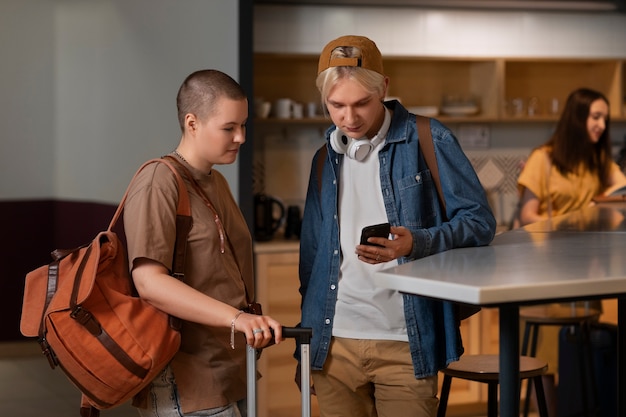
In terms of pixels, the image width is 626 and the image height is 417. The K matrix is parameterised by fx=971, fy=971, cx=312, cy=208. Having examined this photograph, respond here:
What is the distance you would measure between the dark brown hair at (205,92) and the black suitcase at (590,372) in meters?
2.76

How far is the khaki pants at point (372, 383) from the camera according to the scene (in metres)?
2.32

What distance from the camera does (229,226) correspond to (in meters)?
2.26

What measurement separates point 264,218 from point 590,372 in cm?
195

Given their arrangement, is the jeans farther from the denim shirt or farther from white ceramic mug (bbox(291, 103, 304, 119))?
white ceramic mug (bbox(291, 103, 304, 119))

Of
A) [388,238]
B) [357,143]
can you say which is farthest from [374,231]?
Answer: [357,143]

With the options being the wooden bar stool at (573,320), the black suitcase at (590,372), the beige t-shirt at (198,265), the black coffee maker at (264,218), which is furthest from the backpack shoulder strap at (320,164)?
the black coffee maker at (264,218)

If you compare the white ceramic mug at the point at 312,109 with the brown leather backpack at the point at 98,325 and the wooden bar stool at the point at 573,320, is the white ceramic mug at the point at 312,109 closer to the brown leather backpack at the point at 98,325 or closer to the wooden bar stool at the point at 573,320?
the wooden bar stool at the point at 573,320

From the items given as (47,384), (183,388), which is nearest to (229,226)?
(183,388)

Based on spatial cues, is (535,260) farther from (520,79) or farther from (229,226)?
(520,79)

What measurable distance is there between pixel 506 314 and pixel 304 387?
1.46 feet

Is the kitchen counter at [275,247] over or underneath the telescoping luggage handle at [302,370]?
underneath

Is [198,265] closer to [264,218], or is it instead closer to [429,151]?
[429,151]

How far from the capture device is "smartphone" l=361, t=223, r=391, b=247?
7.10ft

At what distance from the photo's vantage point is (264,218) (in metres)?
5.40
